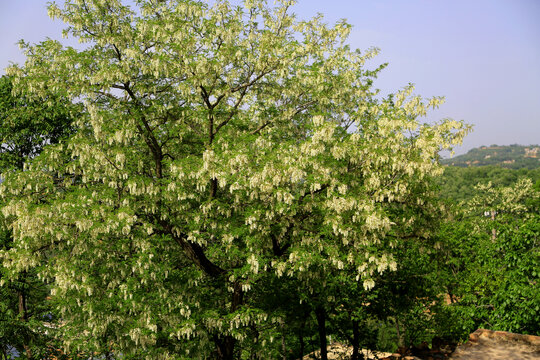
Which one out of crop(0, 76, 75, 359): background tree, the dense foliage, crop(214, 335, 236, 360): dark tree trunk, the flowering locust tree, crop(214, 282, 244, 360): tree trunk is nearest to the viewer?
the flowering locust tree

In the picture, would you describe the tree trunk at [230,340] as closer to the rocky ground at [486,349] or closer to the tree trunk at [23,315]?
the rocky ground at [486,349]

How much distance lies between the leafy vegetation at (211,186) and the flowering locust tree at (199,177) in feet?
0.21

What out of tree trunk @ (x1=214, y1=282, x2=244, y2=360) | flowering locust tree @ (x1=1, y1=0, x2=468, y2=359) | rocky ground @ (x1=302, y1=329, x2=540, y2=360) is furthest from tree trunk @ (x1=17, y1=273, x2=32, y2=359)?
rocky ground @ (x1=302, y1=329, x2=540, y2=360)

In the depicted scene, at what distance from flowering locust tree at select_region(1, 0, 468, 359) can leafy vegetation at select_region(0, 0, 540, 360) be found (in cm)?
6

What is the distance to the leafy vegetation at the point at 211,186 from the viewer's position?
1189 centimetres

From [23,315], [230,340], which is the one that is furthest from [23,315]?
[230,340]

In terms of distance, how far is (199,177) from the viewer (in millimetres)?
12266

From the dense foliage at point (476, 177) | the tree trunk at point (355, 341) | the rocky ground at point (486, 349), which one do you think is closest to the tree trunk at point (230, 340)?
the rocky ground at point (486, 349)

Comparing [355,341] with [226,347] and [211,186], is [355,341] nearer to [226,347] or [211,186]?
[226,347]

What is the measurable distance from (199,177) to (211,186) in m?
1.56

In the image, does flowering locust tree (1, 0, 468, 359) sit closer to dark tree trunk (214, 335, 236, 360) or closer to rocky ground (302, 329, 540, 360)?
dark tree trunk (214, 335, 236, 360)

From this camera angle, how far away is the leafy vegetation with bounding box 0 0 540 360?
11891 millimetres

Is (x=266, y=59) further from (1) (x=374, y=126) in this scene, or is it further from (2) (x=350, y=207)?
(2) (x=350, y=207)

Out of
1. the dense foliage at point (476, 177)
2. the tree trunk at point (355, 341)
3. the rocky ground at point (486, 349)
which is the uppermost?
the dense foliage at point (476, 177)
